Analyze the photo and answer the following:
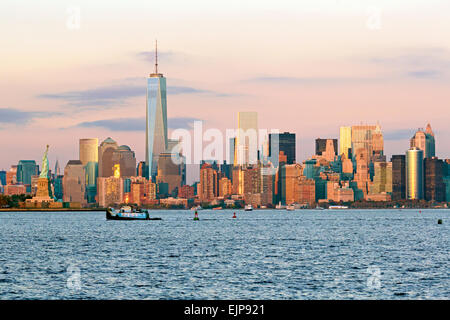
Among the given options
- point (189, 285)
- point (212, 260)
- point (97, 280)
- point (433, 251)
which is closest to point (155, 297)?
point (189, 285)

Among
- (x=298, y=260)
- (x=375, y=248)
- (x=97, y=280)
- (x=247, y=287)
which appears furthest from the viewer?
(x=375, y=248)

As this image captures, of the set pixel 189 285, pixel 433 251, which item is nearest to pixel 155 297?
pixel 189 285

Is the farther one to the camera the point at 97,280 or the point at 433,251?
the point at 433,251

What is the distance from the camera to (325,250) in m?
101

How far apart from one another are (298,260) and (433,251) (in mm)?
27879

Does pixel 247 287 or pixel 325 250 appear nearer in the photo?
pixel 247 287
